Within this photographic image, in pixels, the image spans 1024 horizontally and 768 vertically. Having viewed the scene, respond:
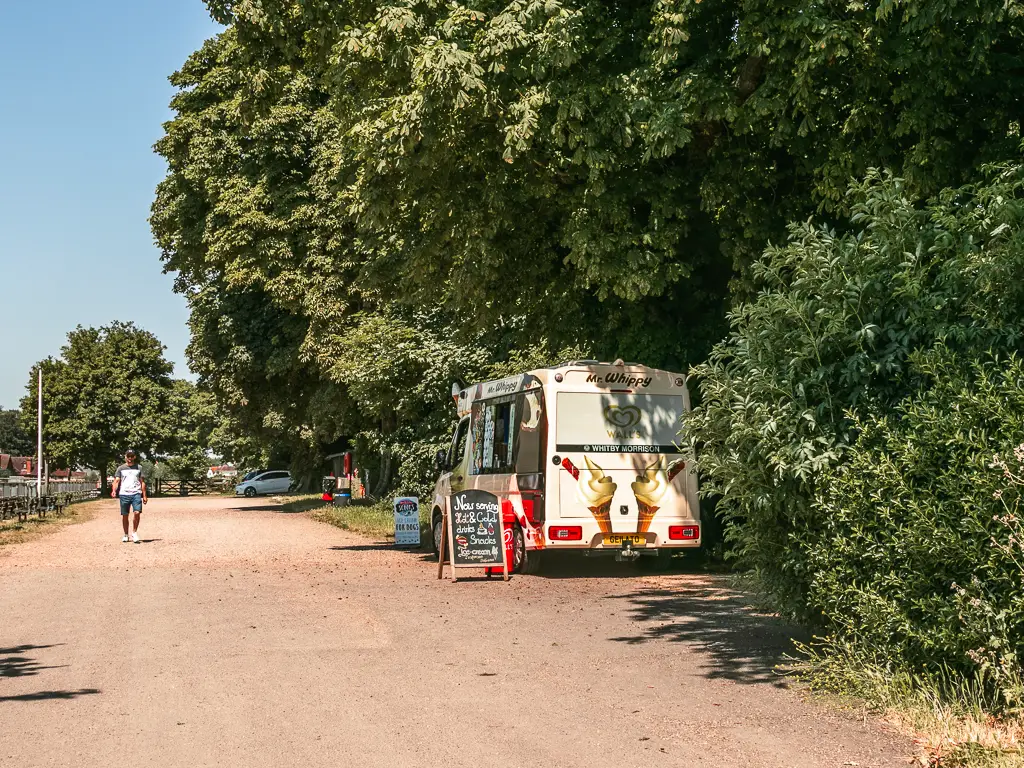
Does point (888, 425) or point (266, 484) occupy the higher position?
point (888, 425)

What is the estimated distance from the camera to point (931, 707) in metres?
6.95

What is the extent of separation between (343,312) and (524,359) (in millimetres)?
11882

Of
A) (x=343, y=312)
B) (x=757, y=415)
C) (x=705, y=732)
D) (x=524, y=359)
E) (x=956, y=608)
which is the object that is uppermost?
(x=343, y=312)

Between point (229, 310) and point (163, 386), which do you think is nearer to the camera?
point (229, 310)

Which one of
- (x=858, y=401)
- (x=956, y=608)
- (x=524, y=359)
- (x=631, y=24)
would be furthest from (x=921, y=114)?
(x=524, y=359)

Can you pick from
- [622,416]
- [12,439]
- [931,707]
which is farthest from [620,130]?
[12,439]

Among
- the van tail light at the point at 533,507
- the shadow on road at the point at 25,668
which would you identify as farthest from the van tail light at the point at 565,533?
the shadow on road at the point at 25,668

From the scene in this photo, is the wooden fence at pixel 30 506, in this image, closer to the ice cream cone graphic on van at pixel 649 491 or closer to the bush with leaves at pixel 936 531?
the ice cream cone graphic on van at pixel 649 491

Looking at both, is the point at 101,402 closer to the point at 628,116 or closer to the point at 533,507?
the point at 533,507

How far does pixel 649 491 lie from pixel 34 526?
21779 millimetres

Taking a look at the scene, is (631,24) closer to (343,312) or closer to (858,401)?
(858,401)

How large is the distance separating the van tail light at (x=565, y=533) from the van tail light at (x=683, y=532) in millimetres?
1455

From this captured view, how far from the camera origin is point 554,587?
1547 centimetres

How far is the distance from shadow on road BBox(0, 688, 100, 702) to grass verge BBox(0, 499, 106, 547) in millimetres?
17838
